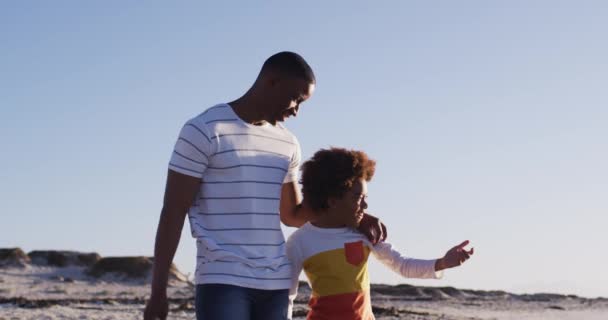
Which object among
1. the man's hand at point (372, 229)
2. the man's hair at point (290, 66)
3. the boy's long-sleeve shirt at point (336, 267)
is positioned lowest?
the boy's long-sleeve shirt at point (336, 267)

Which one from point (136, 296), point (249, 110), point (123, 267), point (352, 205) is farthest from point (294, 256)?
point (123, 267)

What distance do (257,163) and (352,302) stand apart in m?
0.81

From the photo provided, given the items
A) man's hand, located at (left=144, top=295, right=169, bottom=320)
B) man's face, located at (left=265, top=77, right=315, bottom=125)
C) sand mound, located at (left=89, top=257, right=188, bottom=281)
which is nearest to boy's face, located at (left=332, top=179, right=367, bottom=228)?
man's face, located at (left=265, top=77, right=315, bottom=125)

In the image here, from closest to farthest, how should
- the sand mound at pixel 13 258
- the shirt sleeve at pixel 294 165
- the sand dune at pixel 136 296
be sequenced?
1. the shirt sleeve at pixel 294 165
2. the sand dune at pixel 136 296
3. the sand mound at pixel 13 258

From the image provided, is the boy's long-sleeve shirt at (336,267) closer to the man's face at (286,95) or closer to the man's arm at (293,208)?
the man's arm at (293,208)

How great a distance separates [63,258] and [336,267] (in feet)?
71.9

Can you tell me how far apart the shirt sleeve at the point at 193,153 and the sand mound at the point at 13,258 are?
21.9 m

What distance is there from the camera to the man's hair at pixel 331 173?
4125 millimetres

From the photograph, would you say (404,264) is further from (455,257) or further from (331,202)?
(331,202)

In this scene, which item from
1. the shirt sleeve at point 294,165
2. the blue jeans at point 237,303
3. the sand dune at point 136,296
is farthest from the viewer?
the sand dune at point 136,296

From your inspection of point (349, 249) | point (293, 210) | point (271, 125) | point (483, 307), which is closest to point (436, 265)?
point (349, 249)

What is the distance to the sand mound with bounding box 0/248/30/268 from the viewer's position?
24.3 metres

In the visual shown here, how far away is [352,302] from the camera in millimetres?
4055

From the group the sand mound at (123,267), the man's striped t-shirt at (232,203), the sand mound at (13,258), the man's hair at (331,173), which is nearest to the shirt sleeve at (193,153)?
the man's striped t-shirt at (232,203)
